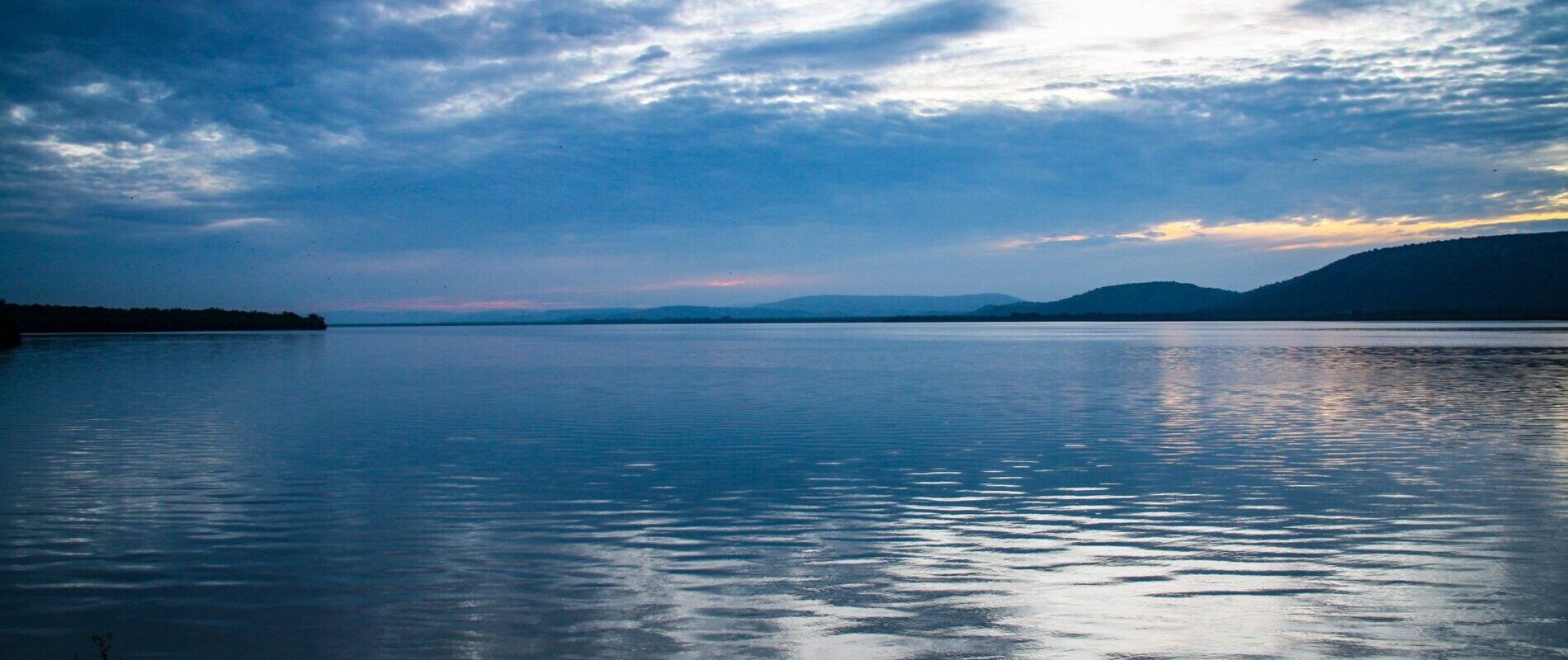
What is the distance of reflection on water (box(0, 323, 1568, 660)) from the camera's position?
7.53 m

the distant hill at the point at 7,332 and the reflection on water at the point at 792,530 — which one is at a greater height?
the distant hill at the point at 7,332

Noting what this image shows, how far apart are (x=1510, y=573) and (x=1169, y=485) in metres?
4.93

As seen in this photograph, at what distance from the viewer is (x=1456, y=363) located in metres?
42.5

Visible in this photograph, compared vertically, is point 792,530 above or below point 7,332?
below

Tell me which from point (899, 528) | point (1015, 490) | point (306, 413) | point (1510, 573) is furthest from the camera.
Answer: point (306, 413)

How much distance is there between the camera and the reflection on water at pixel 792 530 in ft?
24.7

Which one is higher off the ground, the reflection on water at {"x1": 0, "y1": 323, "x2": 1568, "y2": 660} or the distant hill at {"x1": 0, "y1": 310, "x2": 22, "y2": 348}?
the distant hill at {"x1": 0, "y1": 310, "x2": 22, "y2": 348}

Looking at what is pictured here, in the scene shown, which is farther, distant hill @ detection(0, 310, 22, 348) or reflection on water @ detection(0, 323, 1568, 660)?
distant hill @ detection(0, 310, 22, 348)

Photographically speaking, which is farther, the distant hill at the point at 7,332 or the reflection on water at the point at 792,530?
the distant hill at the point at 7,332

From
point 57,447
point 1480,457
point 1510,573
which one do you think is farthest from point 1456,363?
point 57,447

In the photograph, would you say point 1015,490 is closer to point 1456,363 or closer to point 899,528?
point 899,528

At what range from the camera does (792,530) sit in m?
11.1

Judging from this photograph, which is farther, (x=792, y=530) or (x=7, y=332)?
(x=7, y=332)

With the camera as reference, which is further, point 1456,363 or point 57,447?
point 1456,363
